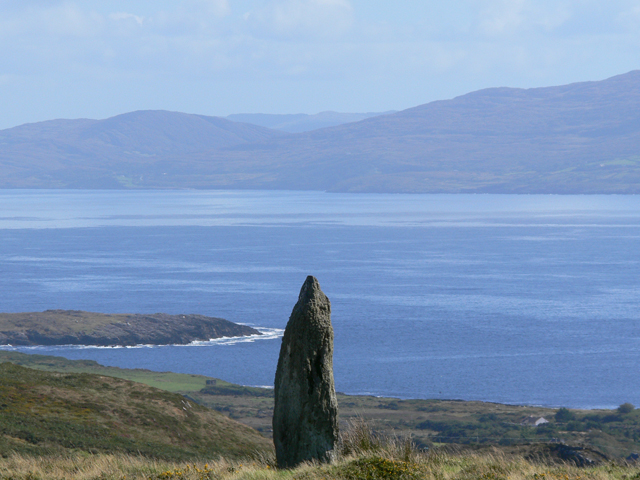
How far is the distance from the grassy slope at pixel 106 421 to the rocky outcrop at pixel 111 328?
2557 inches

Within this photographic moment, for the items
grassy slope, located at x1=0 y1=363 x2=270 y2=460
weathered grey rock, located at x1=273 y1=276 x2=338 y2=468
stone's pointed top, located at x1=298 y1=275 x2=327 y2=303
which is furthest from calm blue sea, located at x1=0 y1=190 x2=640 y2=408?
stone's pointed top, located at x1=298 y1=275 x2=327 y2=303

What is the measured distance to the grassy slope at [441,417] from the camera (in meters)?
53.2

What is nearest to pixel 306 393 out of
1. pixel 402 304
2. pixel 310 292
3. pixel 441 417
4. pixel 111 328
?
pixel 310 292

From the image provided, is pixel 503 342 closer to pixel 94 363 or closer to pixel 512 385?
pixel 512 385

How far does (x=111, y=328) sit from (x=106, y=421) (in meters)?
73.6

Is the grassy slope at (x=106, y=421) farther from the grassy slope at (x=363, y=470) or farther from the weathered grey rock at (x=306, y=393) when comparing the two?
the weathered grey rock at (x=306, y=393)

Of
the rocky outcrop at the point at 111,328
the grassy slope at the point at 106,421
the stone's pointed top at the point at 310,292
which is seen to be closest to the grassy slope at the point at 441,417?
the grassy slope at the point at 106,421

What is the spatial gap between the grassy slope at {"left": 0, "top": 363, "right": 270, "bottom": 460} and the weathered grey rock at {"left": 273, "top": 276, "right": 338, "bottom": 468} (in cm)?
1100

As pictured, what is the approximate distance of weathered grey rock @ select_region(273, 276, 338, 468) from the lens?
14914mm

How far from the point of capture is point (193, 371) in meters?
86.2

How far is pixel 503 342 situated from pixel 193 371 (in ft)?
125

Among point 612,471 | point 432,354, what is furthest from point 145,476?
point 432,354

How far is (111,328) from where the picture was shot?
337 ft

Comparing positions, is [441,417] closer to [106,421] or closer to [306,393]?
[106,421]
